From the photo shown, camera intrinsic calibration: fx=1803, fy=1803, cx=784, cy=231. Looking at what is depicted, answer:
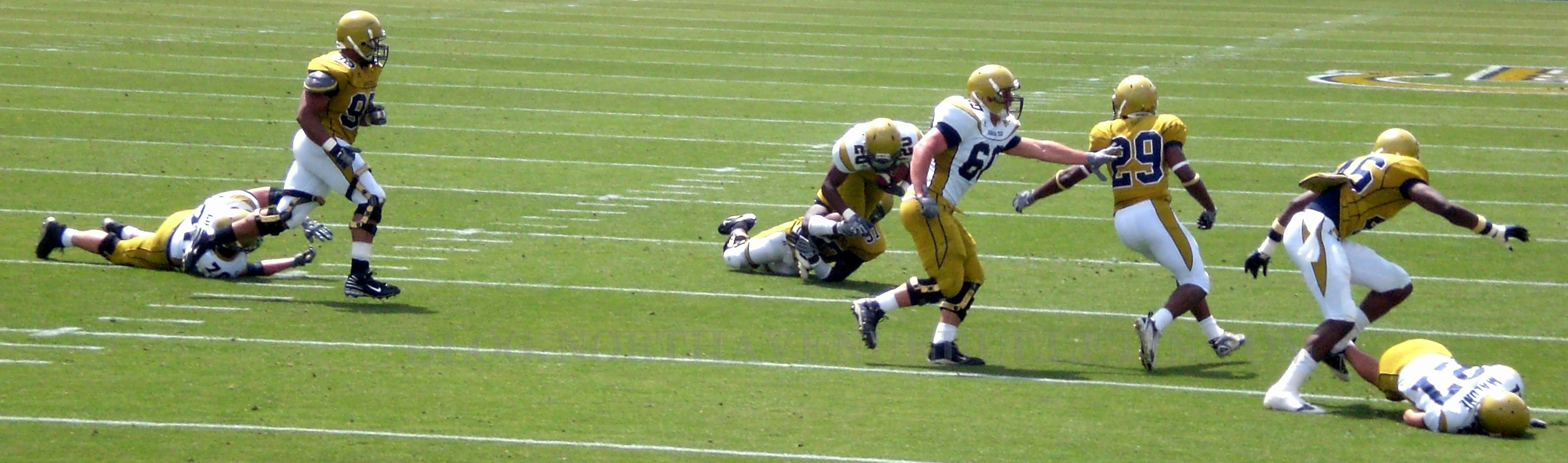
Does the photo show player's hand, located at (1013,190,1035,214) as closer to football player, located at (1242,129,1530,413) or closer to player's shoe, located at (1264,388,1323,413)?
football player, located at (1242,129,1530,413)

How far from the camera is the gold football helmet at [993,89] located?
24.7 feet

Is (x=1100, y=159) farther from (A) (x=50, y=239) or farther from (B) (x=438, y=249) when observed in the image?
(A) (x=50, y=239)

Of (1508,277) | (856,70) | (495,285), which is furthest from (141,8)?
(1508,277)

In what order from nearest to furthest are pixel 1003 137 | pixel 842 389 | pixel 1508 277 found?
pixel 842 389 < pixel 1003 137 < pixel 1508 277

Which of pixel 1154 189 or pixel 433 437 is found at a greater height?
pixel 1154 189

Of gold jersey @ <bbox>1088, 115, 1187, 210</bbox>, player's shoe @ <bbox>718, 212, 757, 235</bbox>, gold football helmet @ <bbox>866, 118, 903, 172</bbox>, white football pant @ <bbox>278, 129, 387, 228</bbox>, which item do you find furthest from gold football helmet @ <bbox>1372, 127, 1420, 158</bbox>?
white football pant @ <bbox>278, 129, 387, 228</bbox>

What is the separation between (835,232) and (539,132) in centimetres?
658

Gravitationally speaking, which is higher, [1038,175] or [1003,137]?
[1003,137]

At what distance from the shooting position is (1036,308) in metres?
9.06

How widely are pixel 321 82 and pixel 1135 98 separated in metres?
3.77

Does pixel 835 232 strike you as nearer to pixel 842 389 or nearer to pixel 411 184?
pixel 842 389

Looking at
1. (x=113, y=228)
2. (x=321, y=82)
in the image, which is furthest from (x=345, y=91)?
(x=113, y=228)

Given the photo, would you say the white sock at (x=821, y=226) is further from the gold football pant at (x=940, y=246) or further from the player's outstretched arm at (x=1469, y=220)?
the player's outstretched arm at (x=1469, y=220)

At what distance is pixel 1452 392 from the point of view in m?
6.55
